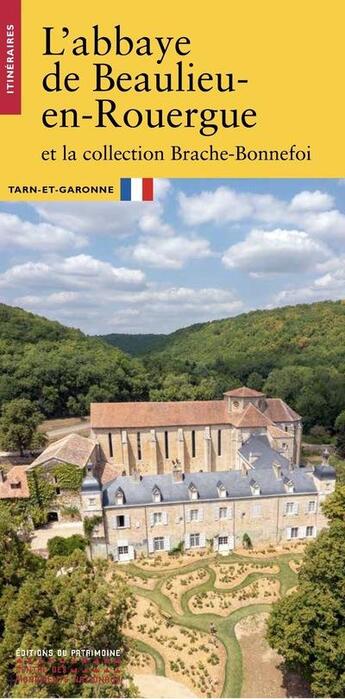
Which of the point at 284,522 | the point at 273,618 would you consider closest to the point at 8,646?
the point at 273,618

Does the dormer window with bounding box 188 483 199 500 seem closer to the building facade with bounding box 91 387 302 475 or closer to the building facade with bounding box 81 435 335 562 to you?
the building facade with bounding box 81 435 335 562

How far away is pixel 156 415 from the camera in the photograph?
1718 inches

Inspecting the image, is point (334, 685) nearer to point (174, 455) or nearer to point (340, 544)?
point (340, 544)

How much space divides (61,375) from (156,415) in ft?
120

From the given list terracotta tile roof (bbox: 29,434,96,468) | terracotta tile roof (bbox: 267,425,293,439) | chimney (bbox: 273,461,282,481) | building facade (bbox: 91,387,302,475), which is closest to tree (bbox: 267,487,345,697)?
chimney (bbox: 273,461,282,481)

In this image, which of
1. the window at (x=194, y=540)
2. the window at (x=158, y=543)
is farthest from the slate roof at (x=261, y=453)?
the window at (x=158, y=543)

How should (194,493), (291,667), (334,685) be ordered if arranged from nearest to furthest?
1. (334,685)
2. (291,667)
3. (194,493)

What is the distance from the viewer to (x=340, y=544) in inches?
781

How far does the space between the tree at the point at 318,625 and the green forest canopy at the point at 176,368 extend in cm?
4901

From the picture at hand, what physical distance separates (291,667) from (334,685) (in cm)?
265

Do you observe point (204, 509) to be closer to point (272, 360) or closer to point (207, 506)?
point (207, 506)

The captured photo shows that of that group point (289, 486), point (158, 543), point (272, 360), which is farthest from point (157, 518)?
point (272, 360)

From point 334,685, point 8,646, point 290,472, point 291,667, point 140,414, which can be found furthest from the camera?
point 140,414

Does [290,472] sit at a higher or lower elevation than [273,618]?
higher
